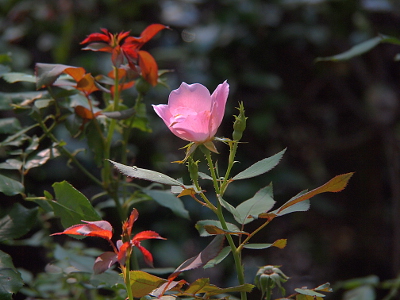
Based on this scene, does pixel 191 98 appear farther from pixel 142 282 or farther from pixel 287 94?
pixel 287 94

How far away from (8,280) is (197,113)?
0.24m

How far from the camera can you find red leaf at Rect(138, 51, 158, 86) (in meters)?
0.58

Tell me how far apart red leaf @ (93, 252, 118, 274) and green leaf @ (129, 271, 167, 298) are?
2 centimetres

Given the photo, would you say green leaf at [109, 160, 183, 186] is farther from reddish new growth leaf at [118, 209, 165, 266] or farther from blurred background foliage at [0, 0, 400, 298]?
blurred background foliage at [0, 0, 400, 298]

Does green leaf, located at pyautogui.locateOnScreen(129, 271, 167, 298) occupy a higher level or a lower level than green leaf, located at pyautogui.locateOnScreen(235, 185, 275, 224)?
lower

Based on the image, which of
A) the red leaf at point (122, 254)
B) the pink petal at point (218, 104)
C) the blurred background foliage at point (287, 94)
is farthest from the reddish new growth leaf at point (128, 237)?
the blurred background foliage at point (287, 94)

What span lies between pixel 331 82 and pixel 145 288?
5.50 ft

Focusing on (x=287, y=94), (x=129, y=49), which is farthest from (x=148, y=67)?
(x=287, y=94)

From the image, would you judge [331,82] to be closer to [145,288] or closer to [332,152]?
[332,152]

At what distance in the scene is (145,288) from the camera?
39 centimetres

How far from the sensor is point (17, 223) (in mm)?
526

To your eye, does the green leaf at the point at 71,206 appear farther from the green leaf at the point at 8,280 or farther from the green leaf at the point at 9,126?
the green leaf at the point at 9,126

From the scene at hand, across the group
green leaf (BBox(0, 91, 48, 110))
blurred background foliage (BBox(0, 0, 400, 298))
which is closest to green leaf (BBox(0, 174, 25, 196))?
green leaf (BBox(0, 91, 48, 110))

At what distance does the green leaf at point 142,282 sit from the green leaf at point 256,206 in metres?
0.09
